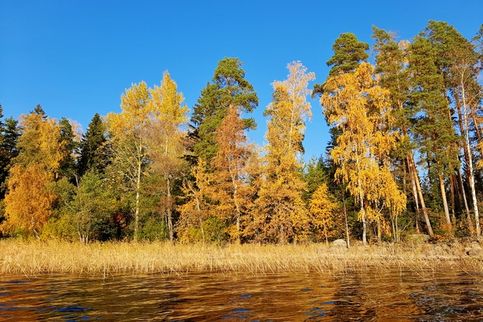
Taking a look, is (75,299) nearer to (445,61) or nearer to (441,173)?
(441,173)

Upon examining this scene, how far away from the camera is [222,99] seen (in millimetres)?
33281

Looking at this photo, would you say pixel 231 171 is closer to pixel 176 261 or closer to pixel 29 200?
pixel 176 261

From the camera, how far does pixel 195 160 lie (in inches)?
1388

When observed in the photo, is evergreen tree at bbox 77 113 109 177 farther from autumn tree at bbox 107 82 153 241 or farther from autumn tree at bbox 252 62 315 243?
autumn tree at bbox 252 62 315 243

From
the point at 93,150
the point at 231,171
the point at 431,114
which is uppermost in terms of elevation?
the point at 93,150

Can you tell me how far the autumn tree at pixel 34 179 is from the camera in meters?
31.8

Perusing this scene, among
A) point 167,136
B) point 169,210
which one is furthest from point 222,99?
point 169,210

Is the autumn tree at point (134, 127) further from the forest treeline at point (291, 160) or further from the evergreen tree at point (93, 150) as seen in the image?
the evergreen tree at point (93, 150)

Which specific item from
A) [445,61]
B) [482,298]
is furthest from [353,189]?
[482,298]

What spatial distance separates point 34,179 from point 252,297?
2888 cm

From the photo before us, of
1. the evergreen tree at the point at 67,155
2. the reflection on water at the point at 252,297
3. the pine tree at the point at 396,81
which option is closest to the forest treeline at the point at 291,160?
the pine tree at the point at 396,81

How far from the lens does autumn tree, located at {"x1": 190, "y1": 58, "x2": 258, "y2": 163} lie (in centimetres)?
3278

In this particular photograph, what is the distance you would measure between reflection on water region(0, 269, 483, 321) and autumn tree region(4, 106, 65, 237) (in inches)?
822

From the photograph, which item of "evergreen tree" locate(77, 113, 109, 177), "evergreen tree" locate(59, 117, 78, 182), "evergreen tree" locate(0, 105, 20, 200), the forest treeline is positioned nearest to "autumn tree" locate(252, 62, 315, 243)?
the forest treeline
